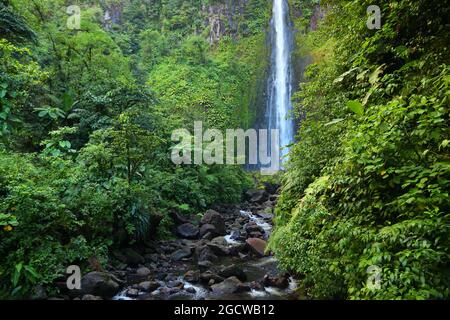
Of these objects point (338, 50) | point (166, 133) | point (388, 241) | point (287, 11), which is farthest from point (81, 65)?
point (287, 11)

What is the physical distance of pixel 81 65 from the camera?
54.9 feet

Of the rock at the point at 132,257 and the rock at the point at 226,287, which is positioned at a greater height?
the rock at the point at 132,257

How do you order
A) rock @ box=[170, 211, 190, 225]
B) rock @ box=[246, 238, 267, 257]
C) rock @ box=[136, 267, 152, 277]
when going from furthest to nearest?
rock @ box=[170, 211, 190, 225] < rock @ box=[246, 238, 267, 257] < rock @ box=[136, 267, 152, 277]

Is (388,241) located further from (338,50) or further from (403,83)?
(338,50)

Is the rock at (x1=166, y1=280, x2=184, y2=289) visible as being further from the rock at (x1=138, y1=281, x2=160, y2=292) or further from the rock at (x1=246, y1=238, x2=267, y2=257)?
the rock at (x1=246, y1=238, x2=267, y2=257)

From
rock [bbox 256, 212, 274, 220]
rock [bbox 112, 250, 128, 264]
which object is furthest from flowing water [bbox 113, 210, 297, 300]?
rock [bbox 256, 212, 274, 220]

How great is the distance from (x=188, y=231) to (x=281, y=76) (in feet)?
77.4

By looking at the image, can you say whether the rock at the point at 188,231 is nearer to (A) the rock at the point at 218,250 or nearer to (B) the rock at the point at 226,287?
(A) the rock at the point at 218,250

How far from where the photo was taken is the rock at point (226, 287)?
7840 millimetres

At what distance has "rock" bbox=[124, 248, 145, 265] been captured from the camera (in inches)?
386

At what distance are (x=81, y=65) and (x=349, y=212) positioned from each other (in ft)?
50.5

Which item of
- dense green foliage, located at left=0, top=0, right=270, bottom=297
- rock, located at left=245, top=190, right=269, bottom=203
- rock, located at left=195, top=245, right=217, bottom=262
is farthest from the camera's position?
rock, located at left=245, top=190, right=269, bottom=203

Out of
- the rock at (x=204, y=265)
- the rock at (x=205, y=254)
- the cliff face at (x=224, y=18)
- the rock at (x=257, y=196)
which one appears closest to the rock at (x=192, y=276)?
the rock at (x=204, y=265)

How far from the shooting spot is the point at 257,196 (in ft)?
69.3
